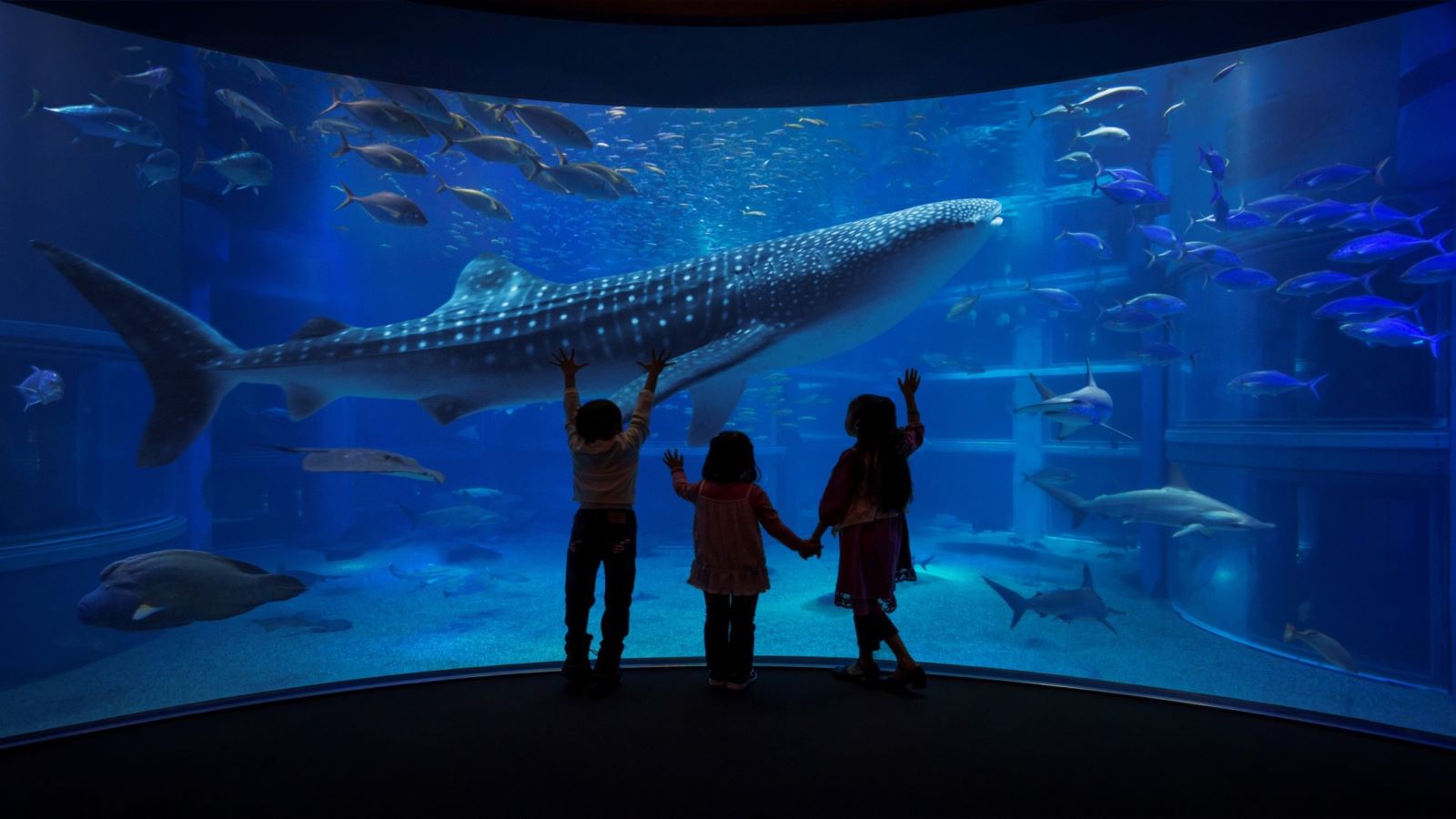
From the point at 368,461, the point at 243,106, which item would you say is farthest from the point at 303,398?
the point at 243,106

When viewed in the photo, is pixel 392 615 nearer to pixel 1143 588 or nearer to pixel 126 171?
pixel 126 171

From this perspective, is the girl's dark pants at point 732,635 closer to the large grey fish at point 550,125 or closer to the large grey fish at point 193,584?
the large grey fish at point 193,584

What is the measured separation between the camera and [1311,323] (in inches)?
326

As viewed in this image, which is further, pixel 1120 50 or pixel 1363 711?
pixel 1363 711

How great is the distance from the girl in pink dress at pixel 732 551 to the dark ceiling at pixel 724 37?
1.93 m

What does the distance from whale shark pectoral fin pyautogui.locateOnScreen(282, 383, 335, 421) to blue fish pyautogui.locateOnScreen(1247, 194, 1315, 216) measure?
31.8 feet

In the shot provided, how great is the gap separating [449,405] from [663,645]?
4.63 meters

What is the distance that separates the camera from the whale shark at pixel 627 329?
411 cm

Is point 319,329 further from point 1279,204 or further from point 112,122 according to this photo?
point 1279,204

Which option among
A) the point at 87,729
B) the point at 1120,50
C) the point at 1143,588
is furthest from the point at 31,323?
the point at 1143,588

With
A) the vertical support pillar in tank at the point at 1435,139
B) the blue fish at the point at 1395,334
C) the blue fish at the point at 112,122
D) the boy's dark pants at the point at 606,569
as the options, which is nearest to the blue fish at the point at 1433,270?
the blue fish at the point at 1395,334

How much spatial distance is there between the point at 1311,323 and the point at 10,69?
1600 cm

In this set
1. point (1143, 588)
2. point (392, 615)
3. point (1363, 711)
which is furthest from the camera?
point (1143, 588)

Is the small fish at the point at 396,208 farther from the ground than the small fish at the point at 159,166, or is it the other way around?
the small fish at the point at 159,166
